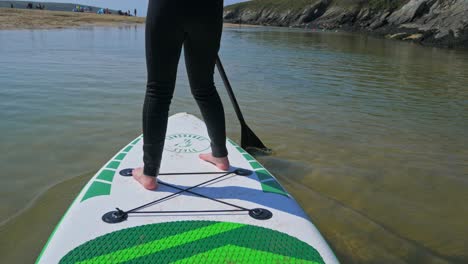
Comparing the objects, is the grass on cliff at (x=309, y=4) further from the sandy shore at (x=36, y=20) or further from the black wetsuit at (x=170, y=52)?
the black wetsuit at (x=170, y=52)

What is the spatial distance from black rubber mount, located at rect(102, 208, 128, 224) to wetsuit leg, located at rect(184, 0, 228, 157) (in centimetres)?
87

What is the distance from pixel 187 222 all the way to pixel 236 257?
389 millimetres

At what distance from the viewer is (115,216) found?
79.7 inches

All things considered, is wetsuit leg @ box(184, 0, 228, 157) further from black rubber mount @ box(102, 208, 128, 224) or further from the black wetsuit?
black rubber mount @ box(102, 208, 128, 224)

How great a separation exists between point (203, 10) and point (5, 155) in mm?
2637

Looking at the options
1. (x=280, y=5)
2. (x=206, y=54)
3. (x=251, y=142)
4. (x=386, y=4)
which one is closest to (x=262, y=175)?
(x=206, y=54)

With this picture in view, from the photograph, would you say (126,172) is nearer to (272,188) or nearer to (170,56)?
(170,56)

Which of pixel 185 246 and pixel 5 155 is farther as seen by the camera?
pixel 5 155

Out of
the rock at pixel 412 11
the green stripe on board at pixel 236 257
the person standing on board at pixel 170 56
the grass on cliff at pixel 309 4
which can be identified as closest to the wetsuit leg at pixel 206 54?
the person standing on board at pixel 170 56

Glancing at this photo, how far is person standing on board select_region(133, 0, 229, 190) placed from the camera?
2129 mm

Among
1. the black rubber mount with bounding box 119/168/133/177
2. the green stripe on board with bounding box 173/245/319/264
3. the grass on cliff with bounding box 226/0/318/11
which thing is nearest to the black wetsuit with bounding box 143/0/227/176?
the black rubber mount with bounding box 119/168/133/177

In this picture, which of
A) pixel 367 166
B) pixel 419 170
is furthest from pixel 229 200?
pixel 419 170

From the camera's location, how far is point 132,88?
698cm

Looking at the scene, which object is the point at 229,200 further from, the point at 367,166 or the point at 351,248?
the point at 367,166
